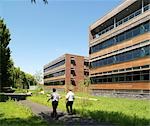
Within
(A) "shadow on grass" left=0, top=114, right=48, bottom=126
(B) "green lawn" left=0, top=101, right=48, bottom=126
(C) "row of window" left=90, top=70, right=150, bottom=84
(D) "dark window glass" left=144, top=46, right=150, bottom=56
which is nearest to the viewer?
(A) "shadow on grass" left=0, top=114, right=48, bottom=126

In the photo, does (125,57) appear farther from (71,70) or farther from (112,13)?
(71,70)

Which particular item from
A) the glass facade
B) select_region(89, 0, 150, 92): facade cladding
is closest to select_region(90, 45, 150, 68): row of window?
select_region(89, 0, 150, 92): facade cladding

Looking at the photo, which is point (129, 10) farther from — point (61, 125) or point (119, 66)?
point (61, 125)

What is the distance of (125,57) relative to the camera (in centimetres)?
4906

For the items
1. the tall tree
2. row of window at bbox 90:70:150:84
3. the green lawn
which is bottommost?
the green lawn

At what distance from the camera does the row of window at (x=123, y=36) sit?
42875 millimetres

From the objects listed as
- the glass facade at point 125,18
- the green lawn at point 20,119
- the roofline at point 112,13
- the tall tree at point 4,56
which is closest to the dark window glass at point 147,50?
the glass facade at point 125,18

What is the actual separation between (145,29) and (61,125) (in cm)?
2921

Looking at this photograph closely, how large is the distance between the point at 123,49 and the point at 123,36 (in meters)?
2.04

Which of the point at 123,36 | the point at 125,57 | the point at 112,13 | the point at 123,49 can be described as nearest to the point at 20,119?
the point at 125,57

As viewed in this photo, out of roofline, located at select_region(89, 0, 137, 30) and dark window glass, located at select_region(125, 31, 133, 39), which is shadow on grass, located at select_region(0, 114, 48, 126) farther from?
roofline, located at select_region(89, 0, 137, 30)

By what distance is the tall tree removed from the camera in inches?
1761

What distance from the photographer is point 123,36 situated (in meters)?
50.1

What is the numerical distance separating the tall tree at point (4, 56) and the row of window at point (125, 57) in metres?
17.3
